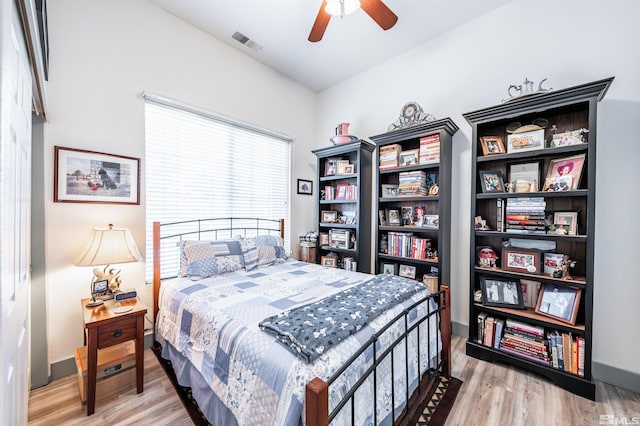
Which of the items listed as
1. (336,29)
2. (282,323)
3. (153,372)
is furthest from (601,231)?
(153,372)

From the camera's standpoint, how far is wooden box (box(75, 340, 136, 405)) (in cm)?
172

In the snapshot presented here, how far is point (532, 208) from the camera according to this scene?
2113 mm

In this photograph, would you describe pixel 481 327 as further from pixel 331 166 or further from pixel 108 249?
pixel 108 249

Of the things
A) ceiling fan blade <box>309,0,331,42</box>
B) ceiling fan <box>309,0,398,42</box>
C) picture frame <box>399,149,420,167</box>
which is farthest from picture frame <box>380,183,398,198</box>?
ceiling fan blade <box>309,0,331,42</box>

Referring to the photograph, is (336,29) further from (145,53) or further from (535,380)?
(535,380)

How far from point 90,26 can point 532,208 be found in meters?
3.96

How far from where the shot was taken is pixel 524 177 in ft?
7.43

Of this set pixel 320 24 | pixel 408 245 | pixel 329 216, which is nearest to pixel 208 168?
pixel 329 216

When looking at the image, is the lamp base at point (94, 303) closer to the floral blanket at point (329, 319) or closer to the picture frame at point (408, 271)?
the floral blanket at point (329, 319)

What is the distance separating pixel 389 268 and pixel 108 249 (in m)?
2.70

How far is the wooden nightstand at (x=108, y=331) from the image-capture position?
162cm

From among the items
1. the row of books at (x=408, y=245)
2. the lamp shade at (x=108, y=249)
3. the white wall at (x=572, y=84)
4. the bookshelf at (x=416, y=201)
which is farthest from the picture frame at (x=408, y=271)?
the lamp shade at (x=108, y=249)

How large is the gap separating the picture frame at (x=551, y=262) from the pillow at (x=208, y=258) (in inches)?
106

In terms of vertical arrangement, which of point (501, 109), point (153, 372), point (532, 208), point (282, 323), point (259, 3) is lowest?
point (153, 372)
